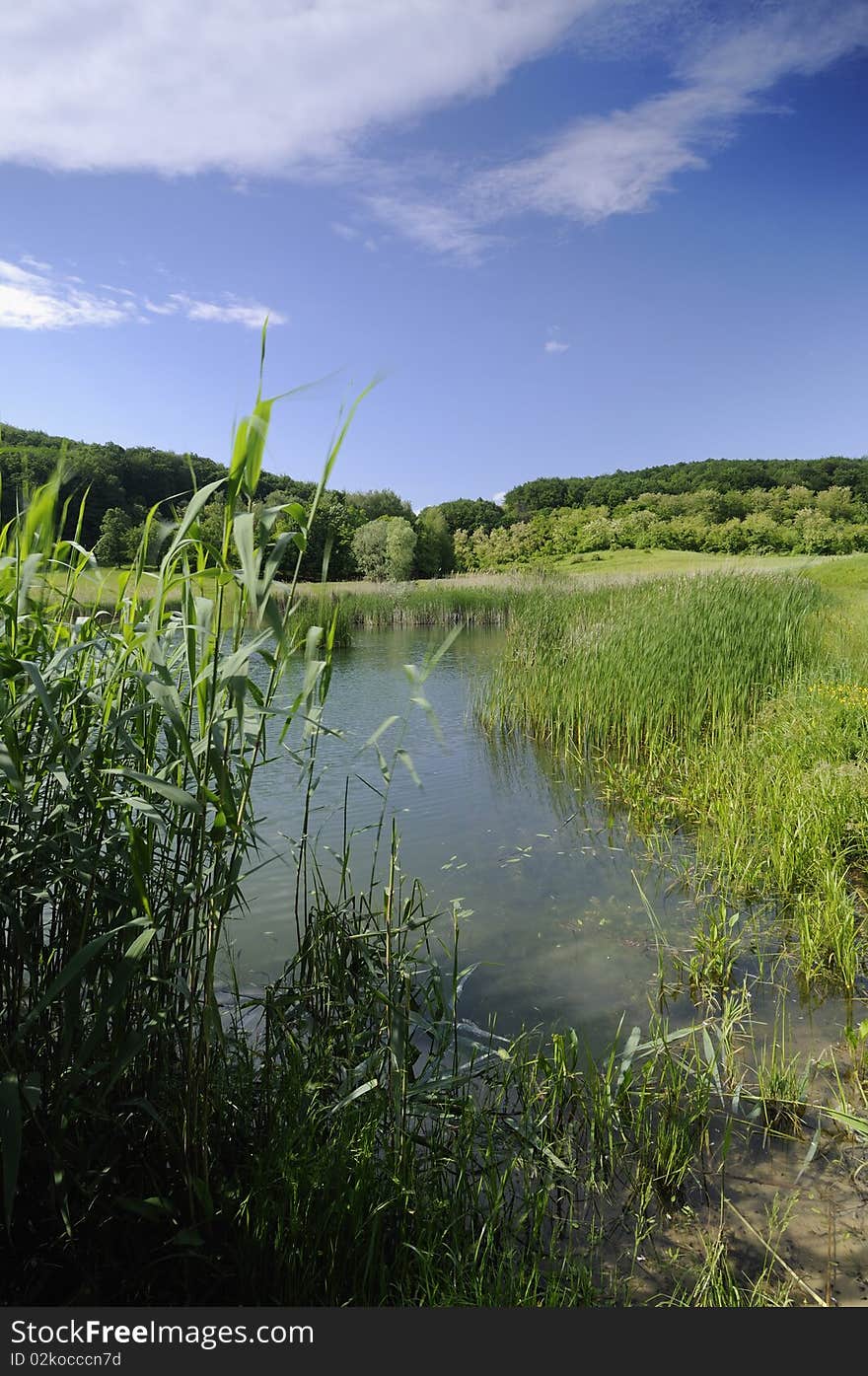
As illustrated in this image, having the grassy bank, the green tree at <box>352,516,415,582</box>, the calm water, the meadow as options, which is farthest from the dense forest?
the meadow

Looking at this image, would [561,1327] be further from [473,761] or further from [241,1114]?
[473,761]

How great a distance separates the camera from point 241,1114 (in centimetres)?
170

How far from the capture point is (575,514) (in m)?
43.1

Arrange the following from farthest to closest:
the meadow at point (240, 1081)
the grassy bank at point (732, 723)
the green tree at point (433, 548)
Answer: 1. the green tree at point (433, 548)
2. the grassy bank at point (732, 723)
3. the meadow at point (240, 1081)

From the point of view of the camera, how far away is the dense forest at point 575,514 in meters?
31.8

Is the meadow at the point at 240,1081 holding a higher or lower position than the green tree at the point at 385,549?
lower

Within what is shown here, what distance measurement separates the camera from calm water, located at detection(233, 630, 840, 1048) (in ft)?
9.39

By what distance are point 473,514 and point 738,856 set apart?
4586 cm

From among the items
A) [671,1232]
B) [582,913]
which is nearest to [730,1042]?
[671,1232]

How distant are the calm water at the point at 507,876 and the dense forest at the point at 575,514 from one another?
20.1m

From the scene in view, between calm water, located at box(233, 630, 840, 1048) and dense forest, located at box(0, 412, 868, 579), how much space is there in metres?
20.1

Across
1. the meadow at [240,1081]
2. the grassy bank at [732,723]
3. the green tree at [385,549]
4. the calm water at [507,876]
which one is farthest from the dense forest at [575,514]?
the meadow at [240,1081]

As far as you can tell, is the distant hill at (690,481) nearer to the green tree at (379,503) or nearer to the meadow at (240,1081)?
the green tree at (379,503)

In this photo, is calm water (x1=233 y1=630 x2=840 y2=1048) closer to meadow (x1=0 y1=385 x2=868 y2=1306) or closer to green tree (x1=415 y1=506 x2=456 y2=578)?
meadow (x1=0 y1=385 x2=868 y2=1306)
